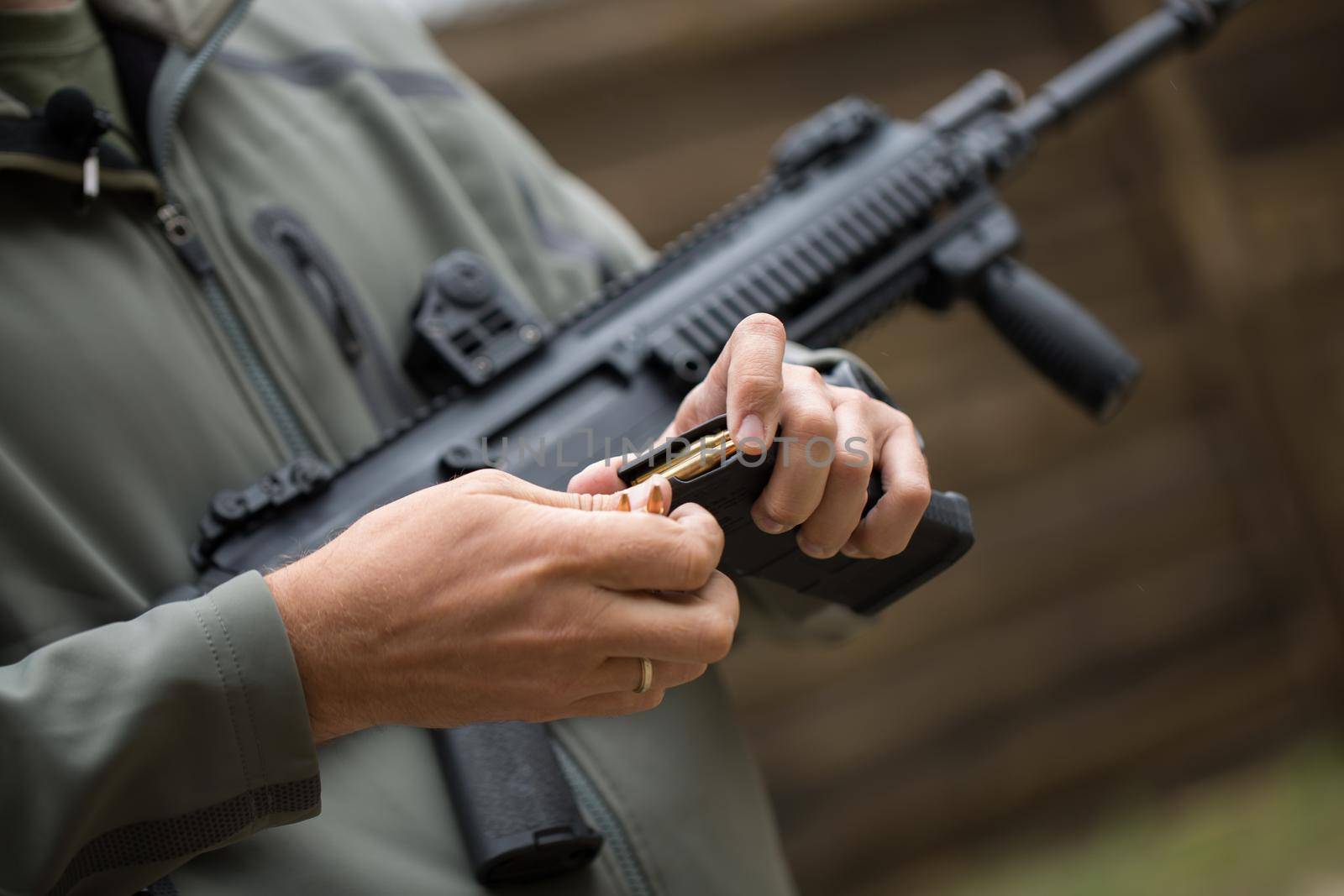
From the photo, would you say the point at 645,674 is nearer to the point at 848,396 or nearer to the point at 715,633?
the point at 715,633

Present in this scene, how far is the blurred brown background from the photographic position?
84.2 inches

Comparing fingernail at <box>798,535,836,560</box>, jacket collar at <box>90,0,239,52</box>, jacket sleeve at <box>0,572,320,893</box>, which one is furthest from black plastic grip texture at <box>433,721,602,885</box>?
jacket collar at <box>90,0,239,52</box>

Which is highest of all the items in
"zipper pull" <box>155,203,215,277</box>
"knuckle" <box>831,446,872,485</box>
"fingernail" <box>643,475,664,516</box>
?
"zipper pull" <box>155,203,215,277</box>

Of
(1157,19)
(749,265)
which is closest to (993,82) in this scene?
(1157,19)

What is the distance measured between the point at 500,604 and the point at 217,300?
0.51 m

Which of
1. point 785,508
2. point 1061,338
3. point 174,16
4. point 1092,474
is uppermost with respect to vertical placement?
point 174,16

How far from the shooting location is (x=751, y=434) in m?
0.66

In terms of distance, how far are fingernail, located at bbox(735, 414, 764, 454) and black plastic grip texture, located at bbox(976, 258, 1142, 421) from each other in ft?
2.49

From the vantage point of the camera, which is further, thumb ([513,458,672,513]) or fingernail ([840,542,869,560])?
fingernail ([840,542,869,560])

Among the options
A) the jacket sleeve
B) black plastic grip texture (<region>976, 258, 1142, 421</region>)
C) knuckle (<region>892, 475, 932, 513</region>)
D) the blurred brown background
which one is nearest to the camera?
the jacket sleeve

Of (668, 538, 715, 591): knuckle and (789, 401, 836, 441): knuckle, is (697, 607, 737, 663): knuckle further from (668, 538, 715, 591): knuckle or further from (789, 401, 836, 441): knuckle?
(789, 401, 836, 441): knuckle

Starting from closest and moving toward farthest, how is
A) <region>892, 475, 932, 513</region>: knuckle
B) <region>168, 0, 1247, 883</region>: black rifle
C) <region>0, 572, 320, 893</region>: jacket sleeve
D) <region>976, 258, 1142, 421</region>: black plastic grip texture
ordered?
1. <region>0, 572, 320, 893</region>: jacket sleeve
2. <region>892, 475, 932, 513</region>: knuckle
3. <region>168, 0, 1247, 883</region>: black rifle
4. <region>976, 258, 1142, 421</region>: black plastic grip texture

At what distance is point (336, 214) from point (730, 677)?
1361 millimetres

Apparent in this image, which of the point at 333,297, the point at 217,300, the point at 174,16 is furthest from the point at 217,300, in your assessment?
the point at 174,16
